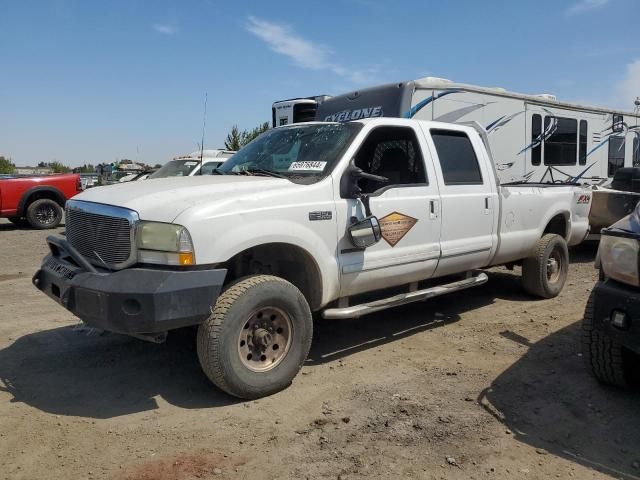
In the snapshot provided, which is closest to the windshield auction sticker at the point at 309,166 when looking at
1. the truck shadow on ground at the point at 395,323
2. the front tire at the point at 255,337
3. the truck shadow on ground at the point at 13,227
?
the front tire at the point at 255,337

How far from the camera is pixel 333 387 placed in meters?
3.86

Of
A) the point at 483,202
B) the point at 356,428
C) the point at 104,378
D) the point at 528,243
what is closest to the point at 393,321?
the point at 483,202

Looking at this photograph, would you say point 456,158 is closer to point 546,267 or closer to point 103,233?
point 546,267

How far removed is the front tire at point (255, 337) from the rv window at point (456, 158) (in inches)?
82.3

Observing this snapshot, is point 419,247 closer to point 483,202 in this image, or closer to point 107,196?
point 483,202

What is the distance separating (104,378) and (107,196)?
4.52ft

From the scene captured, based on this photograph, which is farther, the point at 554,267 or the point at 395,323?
the point at 554,267

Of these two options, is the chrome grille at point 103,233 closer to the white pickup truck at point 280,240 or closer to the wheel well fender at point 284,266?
the white pickup truck at point 280,240

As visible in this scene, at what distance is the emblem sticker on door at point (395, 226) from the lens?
14.3 feet

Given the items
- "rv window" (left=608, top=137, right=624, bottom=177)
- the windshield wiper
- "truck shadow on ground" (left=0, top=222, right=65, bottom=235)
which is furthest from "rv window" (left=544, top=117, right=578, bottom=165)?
"truck shadow on ground" (left=0, top=222, right=65, bottom=235)

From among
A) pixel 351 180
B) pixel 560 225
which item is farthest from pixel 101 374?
Answer: pixel 560 225

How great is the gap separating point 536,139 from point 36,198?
12.0m

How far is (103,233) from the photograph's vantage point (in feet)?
11.7

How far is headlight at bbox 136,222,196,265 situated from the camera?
3.28 metres
